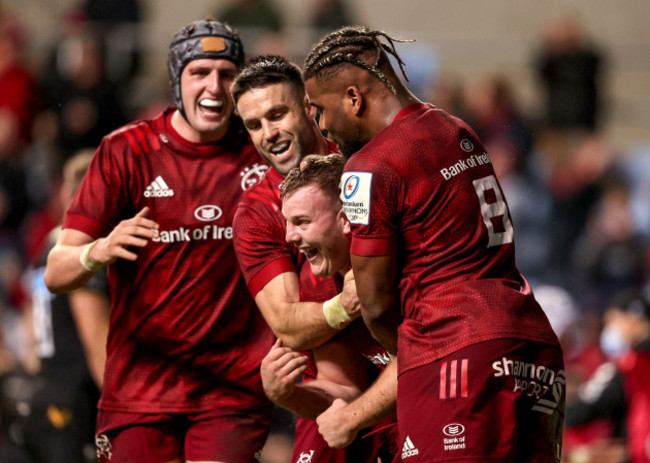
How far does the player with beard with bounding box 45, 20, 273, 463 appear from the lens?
576 centimetres

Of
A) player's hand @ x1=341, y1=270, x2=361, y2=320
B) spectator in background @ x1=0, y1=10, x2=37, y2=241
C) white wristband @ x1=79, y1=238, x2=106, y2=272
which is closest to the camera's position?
player's hand @ x1=341, y1=270, x2=361, y2=320

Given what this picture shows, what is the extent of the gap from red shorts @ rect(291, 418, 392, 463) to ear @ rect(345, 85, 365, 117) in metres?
1.50

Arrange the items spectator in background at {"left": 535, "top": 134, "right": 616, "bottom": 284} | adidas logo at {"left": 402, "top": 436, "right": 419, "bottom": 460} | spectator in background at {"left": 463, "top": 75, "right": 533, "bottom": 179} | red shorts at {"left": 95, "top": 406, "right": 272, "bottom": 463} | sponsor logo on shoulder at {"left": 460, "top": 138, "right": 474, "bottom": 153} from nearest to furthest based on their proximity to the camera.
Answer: adidas logo at {"left": 402, "top": 436, "right": 419, "bottom": 460} < sponsor logo on shoulder at {"left": 460, "top": 138, "right": 474, "bottom": 153} < red shorts at {"left": 95, "top": 406, "right": 272, "bottom": 463} < spectator in background at {"left": 535, "top": 134, "right": 616, "bottom": 284} < spectator in background at {"left": 463, "top": 75, "right": 533, "bottom": 179}

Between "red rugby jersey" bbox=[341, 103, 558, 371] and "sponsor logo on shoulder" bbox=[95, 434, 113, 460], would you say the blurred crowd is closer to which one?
"sponsor logo on shoulder" bbox=[95, 434, 113, 460]

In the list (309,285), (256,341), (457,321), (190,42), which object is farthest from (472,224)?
(190,42)

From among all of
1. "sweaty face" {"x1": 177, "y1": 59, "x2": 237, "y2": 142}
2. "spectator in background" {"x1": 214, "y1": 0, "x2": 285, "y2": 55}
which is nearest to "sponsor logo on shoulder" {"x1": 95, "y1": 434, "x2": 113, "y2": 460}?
"sweaty face" {"x1": 177, "y1": 59, "x2": 237, "y2": 142}

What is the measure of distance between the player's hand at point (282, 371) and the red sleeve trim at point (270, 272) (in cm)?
34

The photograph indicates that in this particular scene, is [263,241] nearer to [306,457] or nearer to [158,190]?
[158,190]

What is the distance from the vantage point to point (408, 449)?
440 centimetres

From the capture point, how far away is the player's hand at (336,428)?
4.86 meters

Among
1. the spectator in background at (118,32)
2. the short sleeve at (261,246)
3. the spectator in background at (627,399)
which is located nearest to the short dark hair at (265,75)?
the short sleeve at (261,246)

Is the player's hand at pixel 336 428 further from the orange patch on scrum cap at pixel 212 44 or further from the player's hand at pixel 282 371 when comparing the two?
the orange patch on scrum cap at pixel 212 44

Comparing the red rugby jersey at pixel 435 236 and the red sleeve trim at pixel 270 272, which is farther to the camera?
the red sleeve trim at pixel 270 272

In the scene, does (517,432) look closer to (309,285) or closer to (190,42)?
(309,285)
